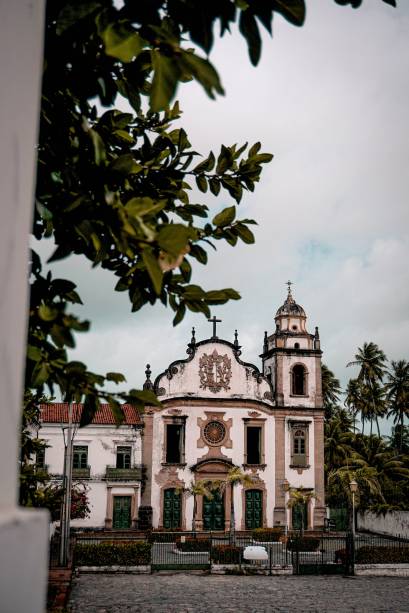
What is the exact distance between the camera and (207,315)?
235 centimetres

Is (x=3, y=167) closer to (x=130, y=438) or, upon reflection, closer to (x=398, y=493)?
(x=130, y=438)

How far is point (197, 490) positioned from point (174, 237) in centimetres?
2901

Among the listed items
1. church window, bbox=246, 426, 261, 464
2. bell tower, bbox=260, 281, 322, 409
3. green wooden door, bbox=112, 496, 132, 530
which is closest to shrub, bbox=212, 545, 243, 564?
green wooden door, bbox=112, 496, 132, 530

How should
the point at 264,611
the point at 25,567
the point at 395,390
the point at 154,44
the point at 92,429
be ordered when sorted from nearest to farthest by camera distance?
the point at 25,567 < the point at 154,44 < the point at 264,611 < the point at 92,429 < the point at 395,390

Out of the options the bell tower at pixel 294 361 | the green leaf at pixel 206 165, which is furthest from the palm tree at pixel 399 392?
the green leaf at pixel 206 165

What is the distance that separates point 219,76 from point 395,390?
49207 mm

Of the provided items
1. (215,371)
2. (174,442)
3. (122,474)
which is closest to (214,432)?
(174,442)

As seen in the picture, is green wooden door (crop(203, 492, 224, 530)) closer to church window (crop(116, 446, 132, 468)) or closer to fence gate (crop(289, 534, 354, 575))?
church window (crop(116, 446, 132, 468))

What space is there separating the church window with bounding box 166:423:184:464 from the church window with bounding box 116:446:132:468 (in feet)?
6.43

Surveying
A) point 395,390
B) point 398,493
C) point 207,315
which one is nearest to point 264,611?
point 207,315

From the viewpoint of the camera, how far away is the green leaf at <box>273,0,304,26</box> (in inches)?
56.5

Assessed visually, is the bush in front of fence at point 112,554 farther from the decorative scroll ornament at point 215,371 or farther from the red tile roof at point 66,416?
the decorative scroll ornament at point 215,371

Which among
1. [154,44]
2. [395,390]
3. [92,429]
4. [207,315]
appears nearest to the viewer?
[154,44]

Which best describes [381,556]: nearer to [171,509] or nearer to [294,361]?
[171,509]
